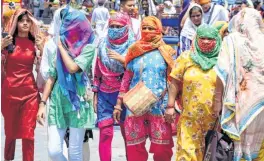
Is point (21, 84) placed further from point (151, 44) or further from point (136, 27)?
point (151, 44)

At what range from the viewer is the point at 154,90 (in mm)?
7020

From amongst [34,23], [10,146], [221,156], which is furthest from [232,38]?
[10,146]

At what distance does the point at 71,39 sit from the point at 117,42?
59 centimetres

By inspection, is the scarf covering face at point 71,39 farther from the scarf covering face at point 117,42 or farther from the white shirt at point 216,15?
the white shirt at point 216,15

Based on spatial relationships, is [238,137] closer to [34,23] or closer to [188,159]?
[188,159]

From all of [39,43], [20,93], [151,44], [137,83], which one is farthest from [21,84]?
[151,44]

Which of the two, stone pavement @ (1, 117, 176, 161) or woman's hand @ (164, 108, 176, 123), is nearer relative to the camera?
woman's hand @ (164, 108, 176, 123)

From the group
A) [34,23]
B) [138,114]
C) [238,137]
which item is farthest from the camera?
[34,23]

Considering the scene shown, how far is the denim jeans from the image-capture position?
704 centimetres

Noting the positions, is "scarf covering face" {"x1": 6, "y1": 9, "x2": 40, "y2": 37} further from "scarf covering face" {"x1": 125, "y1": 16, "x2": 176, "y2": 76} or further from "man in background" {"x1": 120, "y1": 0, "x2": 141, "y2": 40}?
"scarf covering face" {"x1": 125, "y1": 16, "x2": 176, "y2": 76}

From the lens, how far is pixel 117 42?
7637 millimetres

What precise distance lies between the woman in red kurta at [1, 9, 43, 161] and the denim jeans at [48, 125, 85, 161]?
2.27 ft

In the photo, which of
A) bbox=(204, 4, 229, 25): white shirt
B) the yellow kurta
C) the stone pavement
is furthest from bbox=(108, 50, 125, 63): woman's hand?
bbox=(204, 4, 229, 25): white shirt

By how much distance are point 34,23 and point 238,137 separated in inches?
102
